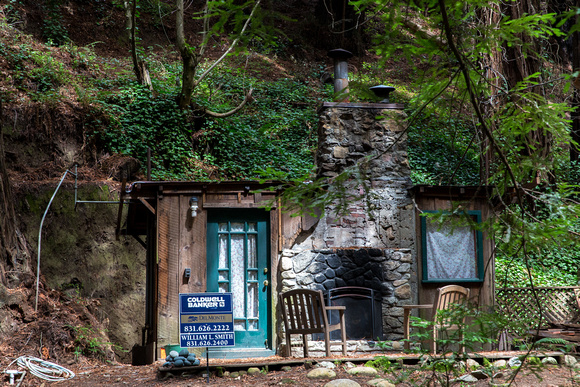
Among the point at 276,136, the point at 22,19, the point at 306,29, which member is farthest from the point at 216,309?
the point at 306,29

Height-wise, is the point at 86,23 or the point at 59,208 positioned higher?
the point at 86,23

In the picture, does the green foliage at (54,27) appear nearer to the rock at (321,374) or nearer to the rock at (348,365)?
the rock at (348,365)

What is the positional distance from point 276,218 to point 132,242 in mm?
3891

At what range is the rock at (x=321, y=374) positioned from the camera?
17.3 feet

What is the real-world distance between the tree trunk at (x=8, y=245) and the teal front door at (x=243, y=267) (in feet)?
9.25

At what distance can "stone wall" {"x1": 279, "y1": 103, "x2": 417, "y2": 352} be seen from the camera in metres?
7.49

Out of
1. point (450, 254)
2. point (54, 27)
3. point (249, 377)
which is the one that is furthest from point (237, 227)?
point (54, 27)

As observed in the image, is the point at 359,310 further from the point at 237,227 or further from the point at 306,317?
the point at 237,227

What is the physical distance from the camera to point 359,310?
755 centimetres

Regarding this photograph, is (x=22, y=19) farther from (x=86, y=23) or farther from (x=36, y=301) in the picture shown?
(x=36, y=301)

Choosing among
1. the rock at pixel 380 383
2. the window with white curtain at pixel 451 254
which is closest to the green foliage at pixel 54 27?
the window with white curtain at pixel 451 254

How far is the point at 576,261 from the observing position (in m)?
11.7

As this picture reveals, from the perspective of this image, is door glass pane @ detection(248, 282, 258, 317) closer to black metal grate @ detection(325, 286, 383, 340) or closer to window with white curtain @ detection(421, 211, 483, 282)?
black metal grate @ detection(325, 286, 383, 340)

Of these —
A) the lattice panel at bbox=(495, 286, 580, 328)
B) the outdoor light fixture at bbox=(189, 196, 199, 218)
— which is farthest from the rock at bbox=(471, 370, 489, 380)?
the lattice panel at bbox=(495, 286, 580, 328)
